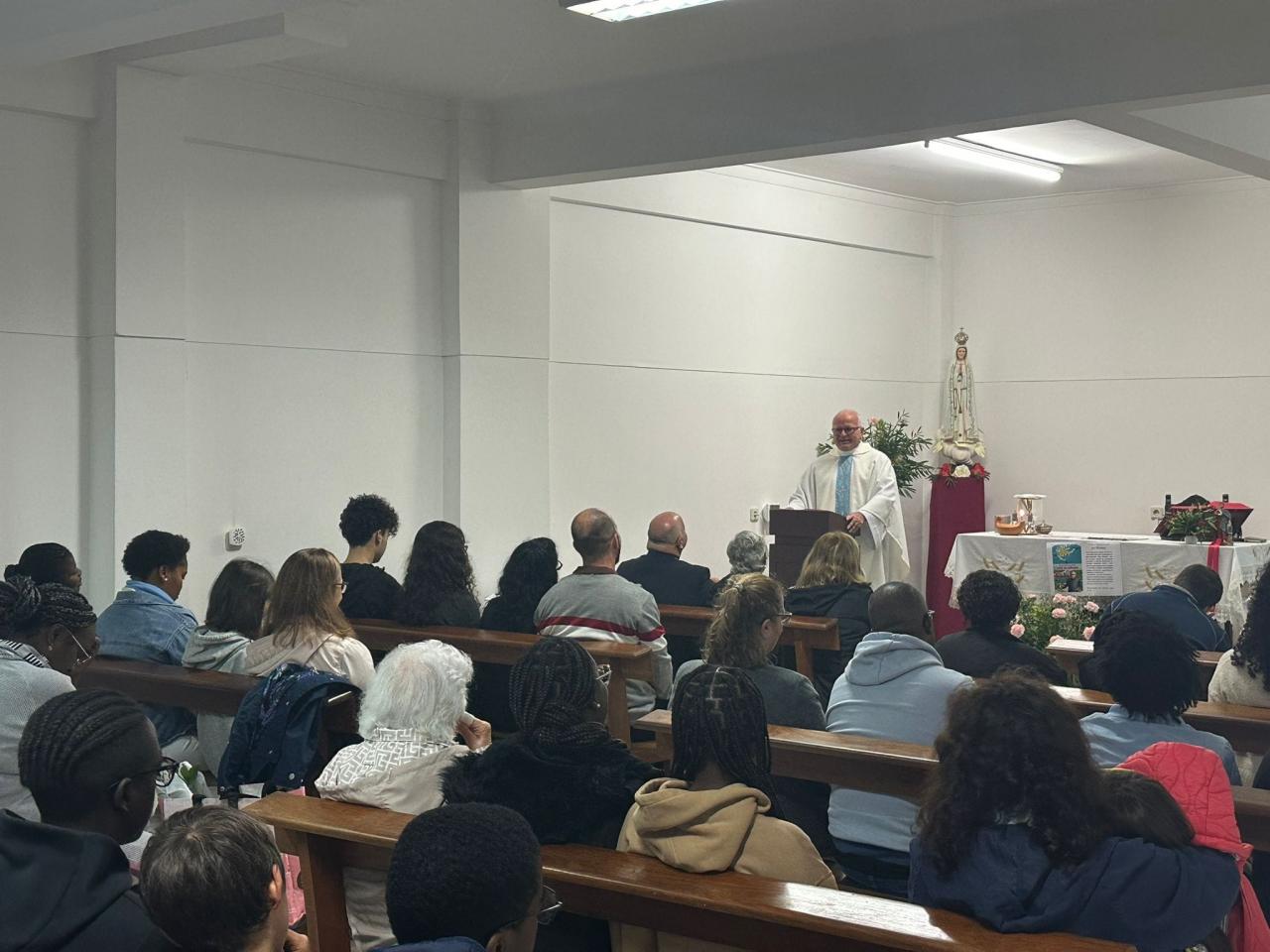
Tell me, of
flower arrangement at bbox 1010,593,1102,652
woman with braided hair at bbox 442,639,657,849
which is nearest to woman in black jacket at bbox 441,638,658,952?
woman with braided hair at bbox 442,639,657,849

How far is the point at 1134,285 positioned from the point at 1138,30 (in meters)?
5.24

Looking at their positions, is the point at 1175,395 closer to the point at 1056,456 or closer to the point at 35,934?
the point at 1056,456

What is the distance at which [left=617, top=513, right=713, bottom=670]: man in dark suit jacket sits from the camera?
6.41 meters

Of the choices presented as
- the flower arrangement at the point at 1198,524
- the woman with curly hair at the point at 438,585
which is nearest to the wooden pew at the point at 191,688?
the woman with curly hair at the point at 438,585

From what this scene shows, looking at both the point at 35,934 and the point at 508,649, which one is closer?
the point at 35,934

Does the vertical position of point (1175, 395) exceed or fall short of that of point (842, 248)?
it falls short

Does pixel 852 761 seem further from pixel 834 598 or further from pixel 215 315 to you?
pixel 215 315

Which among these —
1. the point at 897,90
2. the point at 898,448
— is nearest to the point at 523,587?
the point at 897,90

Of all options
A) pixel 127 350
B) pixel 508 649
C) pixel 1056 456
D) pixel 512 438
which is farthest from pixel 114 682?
pixel 1056 456

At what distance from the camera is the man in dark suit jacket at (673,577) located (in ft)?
21.0

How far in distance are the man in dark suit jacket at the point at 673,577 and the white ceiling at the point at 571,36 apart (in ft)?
7.55

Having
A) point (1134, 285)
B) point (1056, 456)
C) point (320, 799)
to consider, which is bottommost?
point (320, 799)

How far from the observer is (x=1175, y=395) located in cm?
1091

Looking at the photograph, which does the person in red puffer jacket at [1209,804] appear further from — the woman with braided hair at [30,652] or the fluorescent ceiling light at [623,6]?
the fluorescent ceiling light at [623,6]
